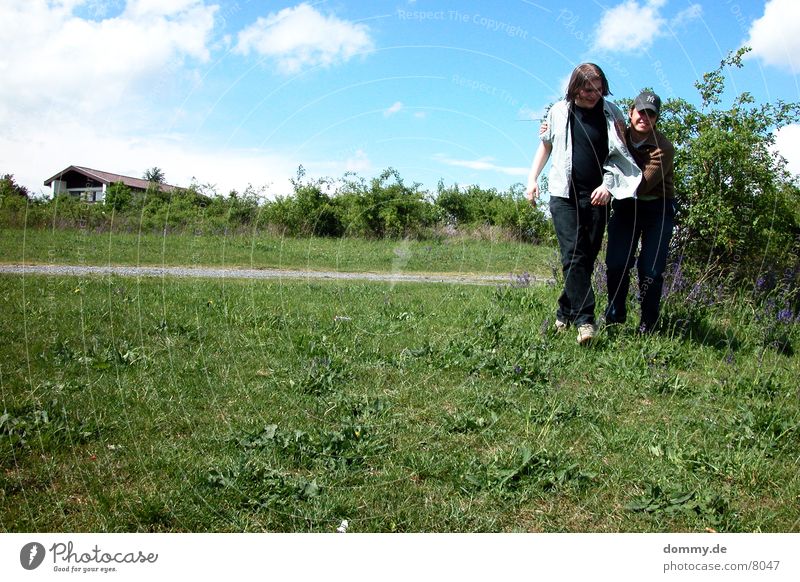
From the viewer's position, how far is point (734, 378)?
175 inches

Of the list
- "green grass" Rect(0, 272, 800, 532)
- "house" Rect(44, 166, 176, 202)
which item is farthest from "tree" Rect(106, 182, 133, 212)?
"green grass" Rect(0, 272, 800, 532)

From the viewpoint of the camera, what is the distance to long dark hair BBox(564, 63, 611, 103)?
4941mm

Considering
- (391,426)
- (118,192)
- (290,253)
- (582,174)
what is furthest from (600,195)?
(290,253)

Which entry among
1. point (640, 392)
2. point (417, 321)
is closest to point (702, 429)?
point (640, 392)

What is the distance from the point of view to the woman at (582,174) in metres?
5.04

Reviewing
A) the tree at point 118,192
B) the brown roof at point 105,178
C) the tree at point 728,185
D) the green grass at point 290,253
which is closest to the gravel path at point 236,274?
the green grass at point 290,253

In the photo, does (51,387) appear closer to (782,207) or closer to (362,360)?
(362,360)

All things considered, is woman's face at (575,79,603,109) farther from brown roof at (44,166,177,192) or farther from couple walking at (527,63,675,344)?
brown roof at (44,166,177,192)

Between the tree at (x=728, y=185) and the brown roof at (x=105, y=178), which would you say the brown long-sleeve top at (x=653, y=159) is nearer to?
the tree at (x=728, y=185)

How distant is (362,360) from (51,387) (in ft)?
6.78

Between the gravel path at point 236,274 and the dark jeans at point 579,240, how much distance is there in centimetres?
378

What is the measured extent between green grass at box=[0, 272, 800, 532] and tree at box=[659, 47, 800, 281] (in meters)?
1.25

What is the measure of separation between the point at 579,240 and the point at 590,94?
3.83 ft

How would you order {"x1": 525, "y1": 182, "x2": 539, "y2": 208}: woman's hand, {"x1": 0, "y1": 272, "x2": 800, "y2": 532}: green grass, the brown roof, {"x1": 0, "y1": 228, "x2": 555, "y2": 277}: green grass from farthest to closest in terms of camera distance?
{"x1": 0, "y1": 228, "x2": 555, "y2": 277}: green grass → {"x1": 525, "y1": 182, "x2": 539, "y2": 208}: woman's hand → the brown roof → {"x1": 0, "y1": 272, "x2": 800, "y2": 532}: green grass
